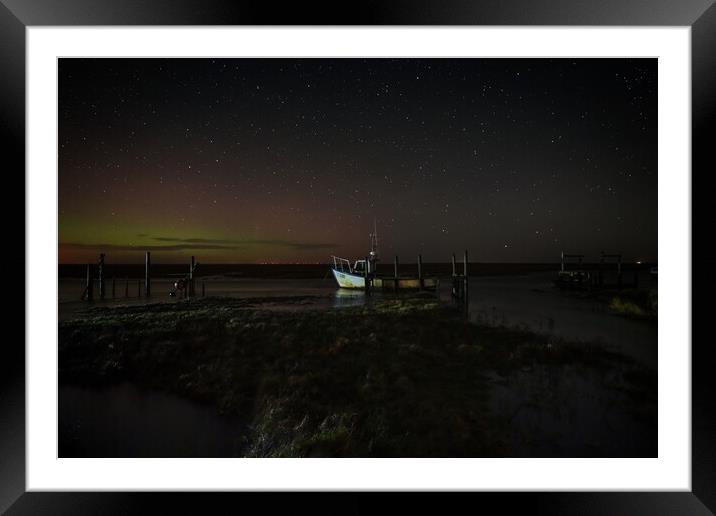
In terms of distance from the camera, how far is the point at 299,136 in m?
4.65

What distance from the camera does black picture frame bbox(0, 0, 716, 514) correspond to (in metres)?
1.74

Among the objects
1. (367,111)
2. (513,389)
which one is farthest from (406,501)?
(367,111)

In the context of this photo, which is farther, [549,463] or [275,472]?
[549,463]

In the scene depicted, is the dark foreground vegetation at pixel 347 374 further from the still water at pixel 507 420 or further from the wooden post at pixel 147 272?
the wooden post at pixel 147 272

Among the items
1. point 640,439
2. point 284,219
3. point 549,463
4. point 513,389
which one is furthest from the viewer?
point 284,219

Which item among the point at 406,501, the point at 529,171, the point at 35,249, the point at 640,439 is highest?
the point at 529,171

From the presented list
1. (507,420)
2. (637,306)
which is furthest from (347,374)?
(637,306)

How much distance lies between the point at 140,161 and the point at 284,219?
1.84m

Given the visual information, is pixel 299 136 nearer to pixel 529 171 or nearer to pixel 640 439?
pixel 529 171

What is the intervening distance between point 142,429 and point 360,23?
138 inches

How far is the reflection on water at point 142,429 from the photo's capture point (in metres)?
3.14

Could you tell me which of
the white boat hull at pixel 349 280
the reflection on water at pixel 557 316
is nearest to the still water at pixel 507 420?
the reflection on water at pixel 557 316

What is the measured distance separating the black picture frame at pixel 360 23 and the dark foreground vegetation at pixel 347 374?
1.16m

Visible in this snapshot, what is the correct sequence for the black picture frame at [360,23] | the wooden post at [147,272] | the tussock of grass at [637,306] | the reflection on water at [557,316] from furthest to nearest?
the wooden post at [147,272] → the tussock of grass at [637,306] → the reflection on water at [557,316] → the black picture frame at [360,23]
